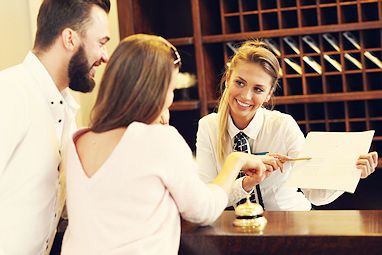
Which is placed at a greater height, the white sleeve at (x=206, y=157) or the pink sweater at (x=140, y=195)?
the pink sweater at (x=140, y=195)

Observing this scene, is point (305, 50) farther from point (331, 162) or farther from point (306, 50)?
point (331, 162)

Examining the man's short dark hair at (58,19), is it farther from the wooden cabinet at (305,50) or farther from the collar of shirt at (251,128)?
the wooden cabinet at (305,50)

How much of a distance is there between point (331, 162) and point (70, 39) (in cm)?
87

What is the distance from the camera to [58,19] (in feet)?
6.53

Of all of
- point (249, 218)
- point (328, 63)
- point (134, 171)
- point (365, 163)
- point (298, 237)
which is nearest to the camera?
point (134, 171)

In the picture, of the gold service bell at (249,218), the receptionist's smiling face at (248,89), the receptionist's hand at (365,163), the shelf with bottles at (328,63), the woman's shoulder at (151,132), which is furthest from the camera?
the shelf with bottles at (328,63)

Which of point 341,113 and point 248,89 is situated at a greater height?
point 248,89

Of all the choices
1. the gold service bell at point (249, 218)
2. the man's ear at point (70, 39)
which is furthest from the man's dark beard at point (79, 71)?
the gold service bell at point (249, 218)

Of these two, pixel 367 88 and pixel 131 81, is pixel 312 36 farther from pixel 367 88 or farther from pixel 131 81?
pixel 131 81

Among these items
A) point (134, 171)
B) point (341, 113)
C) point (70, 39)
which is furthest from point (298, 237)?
point (341, 113)

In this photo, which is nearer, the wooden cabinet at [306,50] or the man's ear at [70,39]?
the man's ear at [70,39]

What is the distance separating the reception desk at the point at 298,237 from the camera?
64.6 inches

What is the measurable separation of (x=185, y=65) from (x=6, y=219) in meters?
2.11

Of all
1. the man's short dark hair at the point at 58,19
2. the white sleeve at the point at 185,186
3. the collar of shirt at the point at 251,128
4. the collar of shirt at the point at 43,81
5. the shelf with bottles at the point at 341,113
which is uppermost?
the man's short dark hair at the point at 58,19
